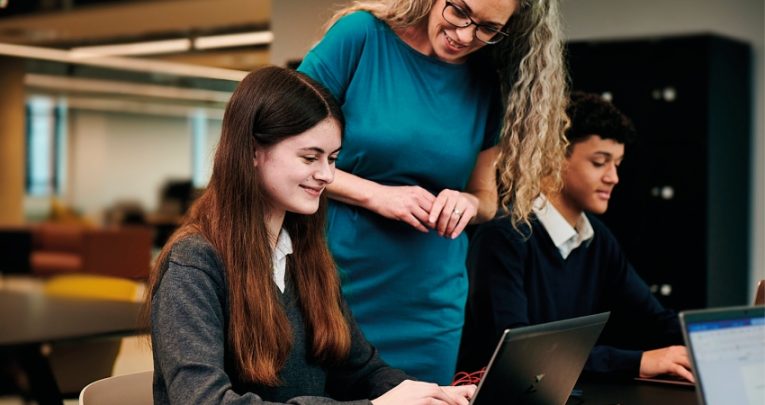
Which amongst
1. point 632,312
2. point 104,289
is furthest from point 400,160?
point 104,289

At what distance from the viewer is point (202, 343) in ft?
4.70

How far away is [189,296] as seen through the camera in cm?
147

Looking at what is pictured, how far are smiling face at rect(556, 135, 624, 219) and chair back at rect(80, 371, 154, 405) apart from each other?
113 cm

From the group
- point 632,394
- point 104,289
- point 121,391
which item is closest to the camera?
point 121,391

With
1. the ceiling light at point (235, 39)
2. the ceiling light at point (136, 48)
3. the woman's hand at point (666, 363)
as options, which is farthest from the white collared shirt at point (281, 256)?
the ceiling light at point (235, 39)

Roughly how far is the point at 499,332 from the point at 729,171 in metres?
2.43

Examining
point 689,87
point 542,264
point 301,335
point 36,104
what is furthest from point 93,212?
point 301,335

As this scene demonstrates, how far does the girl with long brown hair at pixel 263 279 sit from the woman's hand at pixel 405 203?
0.18 metres

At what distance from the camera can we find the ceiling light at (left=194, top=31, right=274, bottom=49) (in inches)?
204

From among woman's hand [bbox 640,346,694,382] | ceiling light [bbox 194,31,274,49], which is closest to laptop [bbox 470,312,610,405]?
woman's hand [bbox 640,346,694,382]

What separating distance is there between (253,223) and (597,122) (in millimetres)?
1256

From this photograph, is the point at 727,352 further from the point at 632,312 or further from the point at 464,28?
the point at 632,312

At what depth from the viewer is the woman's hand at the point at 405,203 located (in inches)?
76.4

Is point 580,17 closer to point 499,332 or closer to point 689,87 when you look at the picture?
point 689,87
